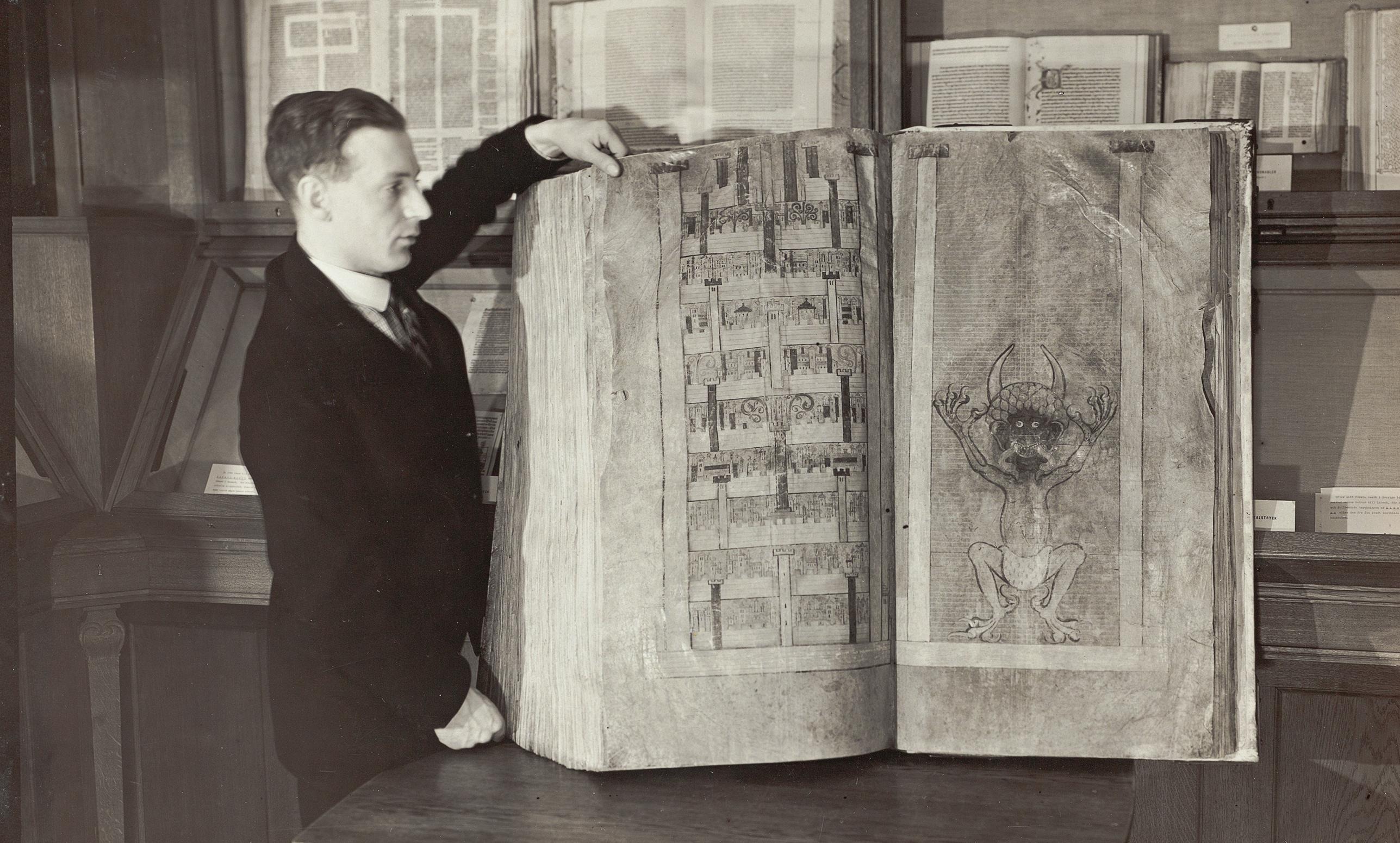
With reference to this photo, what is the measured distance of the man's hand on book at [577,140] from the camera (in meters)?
0.86

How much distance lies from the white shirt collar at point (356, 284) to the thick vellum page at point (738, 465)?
0.24m

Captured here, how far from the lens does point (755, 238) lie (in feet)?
2.54

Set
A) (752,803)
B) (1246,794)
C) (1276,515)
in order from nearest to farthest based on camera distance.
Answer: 1. (752,803)
2. (1276,515)
3. (1246,794)

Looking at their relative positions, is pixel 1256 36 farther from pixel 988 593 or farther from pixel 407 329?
pixel 407 329

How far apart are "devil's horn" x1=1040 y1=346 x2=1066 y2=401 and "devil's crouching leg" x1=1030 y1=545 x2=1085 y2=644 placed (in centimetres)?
13

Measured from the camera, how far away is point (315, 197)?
2.92 feet

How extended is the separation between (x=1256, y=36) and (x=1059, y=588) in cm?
64

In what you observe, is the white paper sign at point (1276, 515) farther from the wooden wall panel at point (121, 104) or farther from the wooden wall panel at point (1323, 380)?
the wooden wall panel at point (121, 104)

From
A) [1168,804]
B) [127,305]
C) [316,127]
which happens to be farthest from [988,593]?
[127,305]

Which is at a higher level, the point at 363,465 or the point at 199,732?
the point at 363,465

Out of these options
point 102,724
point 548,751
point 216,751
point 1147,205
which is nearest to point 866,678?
point 548,751

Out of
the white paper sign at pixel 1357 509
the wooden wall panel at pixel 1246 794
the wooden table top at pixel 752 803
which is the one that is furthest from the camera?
the wooden wall panel at pixel 1246 794

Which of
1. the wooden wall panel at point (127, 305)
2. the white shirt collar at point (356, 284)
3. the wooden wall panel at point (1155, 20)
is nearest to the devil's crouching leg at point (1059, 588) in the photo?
the wooden wall panel at point (1155, 20)

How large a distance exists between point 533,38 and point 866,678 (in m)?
0.76
